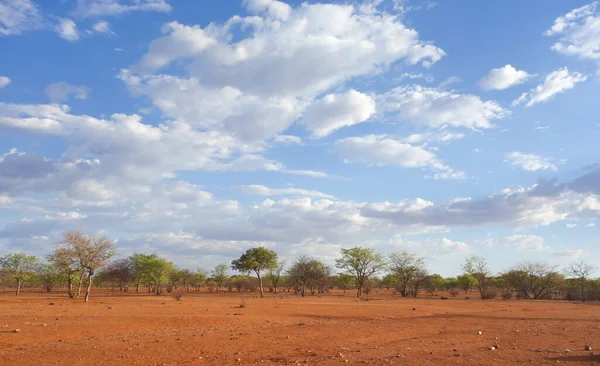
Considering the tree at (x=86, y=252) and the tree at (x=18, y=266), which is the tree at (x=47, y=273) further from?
the tree at (x=86, y=252)

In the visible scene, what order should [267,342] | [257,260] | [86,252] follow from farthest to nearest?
[257,260], [86,252], [267,342]

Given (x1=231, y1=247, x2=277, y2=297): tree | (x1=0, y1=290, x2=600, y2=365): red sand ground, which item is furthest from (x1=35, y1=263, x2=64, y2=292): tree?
(x1=0, y1=290, x2=600, y2=365): red sand ground

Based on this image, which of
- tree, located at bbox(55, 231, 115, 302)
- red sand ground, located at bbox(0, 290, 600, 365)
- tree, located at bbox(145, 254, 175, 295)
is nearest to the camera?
red sand ground, located at bbox(0, 290, 600, 365)

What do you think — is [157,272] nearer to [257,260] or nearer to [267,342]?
[257,260]

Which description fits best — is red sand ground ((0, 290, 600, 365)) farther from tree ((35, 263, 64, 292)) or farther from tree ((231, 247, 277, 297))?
tree ((35, 263, 64, 292))

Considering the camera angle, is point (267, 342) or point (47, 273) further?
point (47, 273)

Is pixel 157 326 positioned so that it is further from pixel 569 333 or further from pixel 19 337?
pixel 569 333

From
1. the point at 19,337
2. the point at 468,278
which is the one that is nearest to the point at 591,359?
the point at 19,337

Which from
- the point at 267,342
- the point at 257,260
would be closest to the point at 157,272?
the point at 257,260

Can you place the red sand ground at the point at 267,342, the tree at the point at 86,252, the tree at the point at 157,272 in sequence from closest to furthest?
the red sand ground at the point at 267,342 → the tree at the point at 86,252 → the tree at the point at 157,272

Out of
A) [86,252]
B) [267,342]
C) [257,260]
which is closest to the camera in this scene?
[267,342]

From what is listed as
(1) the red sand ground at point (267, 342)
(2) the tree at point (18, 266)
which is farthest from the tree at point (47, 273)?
(1) the red sand ground at point (267, 342)

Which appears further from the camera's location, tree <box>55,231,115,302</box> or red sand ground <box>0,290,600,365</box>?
tree <box>55,231,115,302</box>

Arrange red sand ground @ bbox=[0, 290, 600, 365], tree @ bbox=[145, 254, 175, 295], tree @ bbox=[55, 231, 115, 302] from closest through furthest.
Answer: red sand ground @ bbox=[0, 290, 600, 365] < tree @ bbox=[55, 231, 115, 302] < tree @ bbox=[145, 254, 175, 295]
